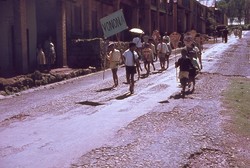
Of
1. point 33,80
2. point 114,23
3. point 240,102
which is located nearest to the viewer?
point 240,102

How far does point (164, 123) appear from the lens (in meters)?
10.1

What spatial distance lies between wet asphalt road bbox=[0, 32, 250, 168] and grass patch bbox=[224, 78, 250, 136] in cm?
40

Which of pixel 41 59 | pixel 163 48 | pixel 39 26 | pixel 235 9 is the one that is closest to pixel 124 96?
pixel 41 59

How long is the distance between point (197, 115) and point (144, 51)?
406 inches

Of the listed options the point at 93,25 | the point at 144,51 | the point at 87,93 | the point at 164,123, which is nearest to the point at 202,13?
the point at 93,25

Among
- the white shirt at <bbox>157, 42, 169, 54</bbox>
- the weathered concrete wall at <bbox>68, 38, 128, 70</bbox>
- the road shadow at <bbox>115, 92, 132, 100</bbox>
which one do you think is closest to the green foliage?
the weathered concrete wall at <bbox>68, 38, 128, 70</bbox>

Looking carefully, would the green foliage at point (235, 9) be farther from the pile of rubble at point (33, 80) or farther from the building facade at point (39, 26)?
the pile of rubble at point (33, 80)

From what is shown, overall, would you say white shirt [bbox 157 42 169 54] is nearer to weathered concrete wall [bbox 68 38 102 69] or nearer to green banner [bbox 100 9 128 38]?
weathered concrete wall [bbox 68 38 102 69]

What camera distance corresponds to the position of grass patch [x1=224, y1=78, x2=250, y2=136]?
10.2 m

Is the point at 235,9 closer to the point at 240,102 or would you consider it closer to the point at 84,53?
the point at 84,53

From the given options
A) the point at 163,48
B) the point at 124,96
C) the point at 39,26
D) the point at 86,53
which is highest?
the point at 39,26

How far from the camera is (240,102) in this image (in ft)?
44.6

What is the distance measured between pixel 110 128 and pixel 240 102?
5450 millimetres

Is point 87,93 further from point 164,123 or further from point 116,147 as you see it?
point 116,147
